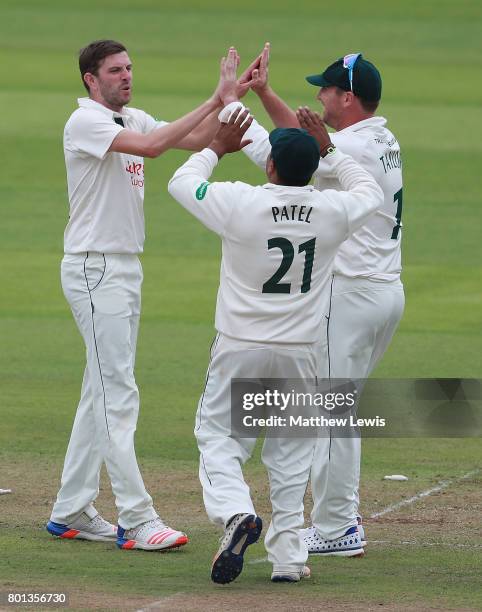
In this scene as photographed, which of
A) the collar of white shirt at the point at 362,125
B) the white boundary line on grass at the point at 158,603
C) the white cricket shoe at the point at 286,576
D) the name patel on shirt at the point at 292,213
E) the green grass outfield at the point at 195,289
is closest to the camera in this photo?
the white boundary line on grass at the point at 158,603

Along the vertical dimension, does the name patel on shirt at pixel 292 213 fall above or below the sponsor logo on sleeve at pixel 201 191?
below

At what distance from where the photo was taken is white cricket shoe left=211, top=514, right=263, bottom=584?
6.32 m

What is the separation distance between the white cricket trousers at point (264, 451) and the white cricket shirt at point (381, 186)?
2.62 ft

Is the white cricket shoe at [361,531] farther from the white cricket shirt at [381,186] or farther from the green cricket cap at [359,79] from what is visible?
the green cricket cap at [359,79]

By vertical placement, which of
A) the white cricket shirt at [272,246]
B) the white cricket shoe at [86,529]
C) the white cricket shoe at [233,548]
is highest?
the white cricket shirt at [272,246]

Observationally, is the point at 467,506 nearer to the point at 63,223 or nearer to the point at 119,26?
the point at 63,223

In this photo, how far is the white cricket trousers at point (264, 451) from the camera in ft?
21.7

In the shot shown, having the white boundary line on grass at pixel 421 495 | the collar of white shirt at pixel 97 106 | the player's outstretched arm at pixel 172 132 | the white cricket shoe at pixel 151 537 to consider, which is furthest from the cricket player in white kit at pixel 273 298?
the white boundary line on grass at pixel 421 495

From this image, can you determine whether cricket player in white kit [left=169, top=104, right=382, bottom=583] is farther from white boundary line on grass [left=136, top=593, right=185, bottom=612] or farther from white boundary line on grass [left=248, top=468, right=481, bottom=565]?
white boundary line on grass [left=248, top=468, right=481, bottom=565]

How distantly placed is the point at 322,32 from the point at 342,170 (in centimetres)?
2623

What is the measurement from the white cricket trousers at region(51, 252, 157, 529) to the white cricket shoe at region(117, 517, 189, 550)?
0.04 meters

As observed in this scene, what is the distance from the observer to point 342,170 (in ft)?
23.0

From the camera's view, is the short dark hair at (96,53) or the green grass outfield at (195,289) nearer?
the green grass outfield at (195,289)

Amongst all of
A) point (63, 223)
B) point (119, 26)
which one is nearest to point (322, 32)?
point (119, 26)
